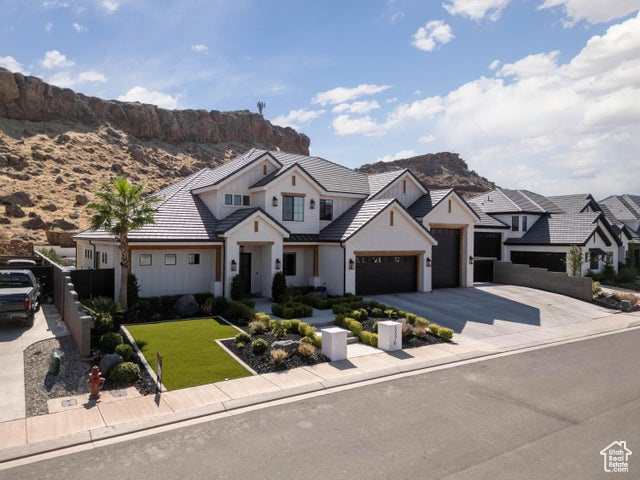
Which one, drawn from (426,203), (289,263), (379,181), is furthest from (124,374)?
(426,203)

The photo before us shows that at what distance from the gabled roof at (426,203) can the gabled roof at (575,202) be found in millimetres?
19567

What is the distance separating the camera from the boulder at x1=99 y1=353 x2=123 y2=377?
12008 mm

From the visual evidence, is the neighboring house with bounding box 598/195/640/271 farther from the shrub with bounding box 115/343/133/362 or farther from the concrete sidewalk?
the shrub with bounding box 115/343/133/362

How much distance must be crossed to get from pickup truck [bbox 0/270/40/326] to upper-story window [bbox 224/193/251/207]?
32.6ft

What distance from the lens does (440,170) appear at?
115250 millimetres

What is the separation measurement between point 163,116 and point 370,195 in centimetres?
6725

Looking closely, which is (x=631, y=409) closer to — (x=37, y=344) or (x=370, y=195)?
(x=37, y=344)

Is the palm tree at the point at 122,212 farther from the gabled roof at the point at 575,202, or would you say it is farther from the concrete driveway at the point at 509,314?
the gabled roof at the point at 575,202

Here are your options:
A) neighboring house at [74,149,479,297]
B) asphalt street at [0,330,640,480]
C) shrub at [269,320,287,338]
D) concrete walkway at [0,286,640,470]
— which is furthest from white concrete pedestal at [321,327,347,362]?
neighboring house at [74,149,479,297]

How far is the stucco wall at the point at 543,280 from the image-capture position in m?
28.0

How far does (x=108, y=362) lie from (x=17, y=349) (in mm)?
4097

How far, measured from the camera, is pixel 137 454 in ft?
26.9

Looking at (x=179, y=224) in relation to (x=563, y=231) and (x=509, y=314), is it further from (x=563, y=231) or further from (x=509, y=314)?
(x=563, y=231)

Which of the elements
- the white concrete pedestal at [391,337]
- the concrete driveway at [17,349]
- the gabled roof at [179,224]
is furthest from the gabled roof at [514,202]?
the concrete driveway at [17,349]
